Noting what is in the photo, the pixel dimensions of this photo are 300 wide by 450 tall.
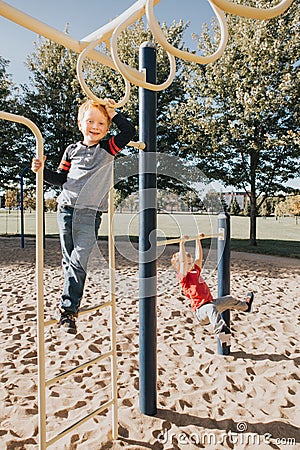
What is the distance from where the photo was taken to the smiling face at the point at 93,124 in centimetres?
206

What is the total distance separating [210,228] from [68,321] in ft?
4.39

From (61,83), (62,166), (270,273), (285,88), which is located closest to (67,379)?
(62,166)

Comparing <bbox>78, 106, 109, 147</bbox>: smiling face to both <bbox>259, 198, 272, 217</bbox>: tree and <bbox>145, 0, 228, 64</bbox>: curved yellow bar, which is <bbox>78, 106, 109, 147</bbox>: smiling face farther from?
<bbox>259, 198, 272, 217</bbox>: tree

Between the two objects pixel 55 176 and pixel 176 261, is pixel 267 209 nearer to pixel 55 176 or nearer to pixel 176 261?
pixel 176 261

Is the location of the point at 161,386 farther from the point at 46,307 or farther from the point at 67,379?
the point at 46,307

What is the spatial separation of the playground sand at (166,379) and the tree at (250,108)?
8.35m

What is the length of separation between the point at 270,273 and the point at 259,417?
6052 millimetres

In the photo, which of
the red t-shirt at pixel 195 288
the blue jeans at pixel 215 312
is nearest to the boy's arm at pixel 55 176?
the red t-shirt at pixel 195 288

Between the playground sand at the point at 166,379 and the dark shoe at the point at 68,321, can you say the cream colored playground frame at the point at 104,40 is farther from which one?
the playground sand at the point at 166,379

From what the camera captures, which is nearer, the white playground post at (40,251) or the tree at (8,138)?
the white playground post at (40,251)

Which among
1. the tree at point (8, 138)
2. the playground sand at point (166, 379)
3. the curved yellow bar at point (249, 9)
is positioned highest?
the tree at point (8, 138)

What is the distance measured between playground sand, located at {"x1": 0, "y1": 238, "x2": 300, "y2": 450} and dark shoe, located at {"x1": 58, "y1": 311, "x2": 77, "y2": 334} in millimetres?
267

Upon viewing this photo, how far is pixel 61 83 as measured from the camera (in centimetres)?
1556

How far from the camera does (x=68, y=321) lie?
81.0 inches
